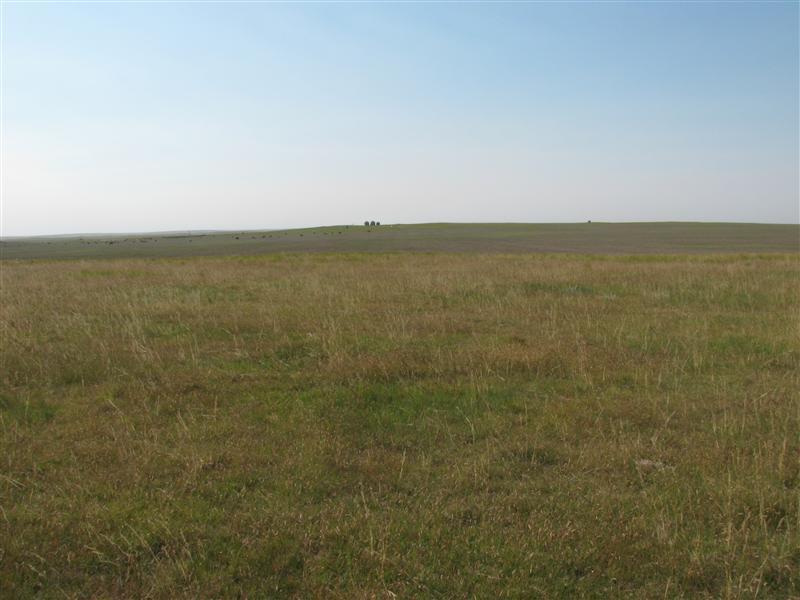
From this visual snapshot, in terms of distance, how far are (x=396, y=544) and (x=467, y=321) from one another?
715cm

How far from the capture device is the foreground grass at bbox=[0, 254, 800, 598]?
3289mm

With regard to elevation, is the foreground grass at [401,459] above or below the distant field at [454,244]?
below

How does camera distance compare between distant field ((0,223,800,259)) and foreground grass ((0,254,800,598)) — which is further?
distant field ((0,223,800,259))

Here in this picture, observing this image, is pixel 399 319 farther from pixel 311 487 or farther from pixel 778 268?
pixel 778 268

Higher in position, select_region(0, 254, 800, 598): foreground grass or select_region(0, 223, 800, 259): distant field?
select_region(0, 223, 800, 259): distant field

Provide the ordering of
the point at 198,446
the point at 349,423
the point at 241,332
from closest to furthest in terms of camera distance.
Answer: the point at 198,446 < the point at 349,423 < the point at 241,332

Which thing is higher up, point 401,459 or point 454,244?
point 454,244

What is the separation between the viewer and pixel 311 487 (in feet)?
13.7

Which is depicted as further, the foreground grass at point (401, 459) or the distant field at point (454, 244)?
the distant field at point (454, 244)

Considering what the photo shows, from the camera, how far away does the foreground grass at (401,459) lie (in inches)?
129

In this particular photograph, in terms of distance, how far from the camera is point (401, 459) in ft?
15.2

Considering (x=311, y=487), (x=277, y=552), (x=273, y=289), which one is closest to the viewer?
(x=277, y=552)

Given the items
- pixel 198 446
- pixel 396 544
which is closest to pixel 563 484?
pixel 396 544

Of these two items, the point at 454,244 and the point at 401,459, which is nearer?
the point at 401,459
